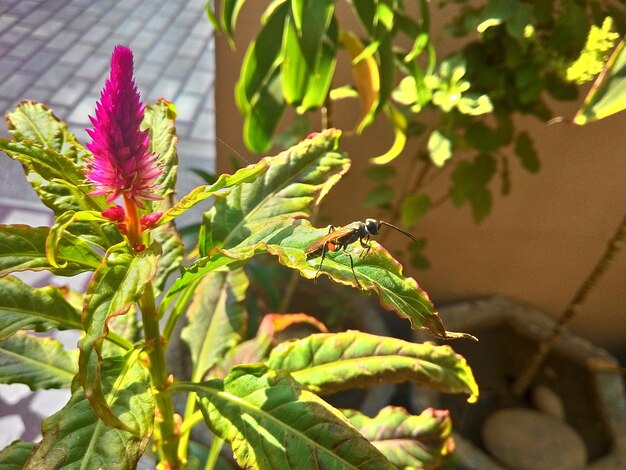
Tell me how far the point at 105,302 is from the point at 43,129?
25 cm

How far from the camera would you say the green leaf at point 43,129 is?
574 millimetres

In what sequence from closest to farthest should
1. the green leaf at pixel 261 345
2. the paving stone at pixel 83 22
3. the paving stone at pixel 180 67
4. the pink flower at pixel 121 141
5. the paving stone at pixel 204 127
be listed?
1. the pink flower at pixel 121 141
2. the green leaf at pixel 261 345
3. the paving stone at pixel 83 22
4. the paving stone at pixel 180 67
5. the paving stone at pixel 204 127

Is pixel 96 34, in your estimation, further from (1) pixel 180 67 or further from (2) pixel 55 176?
(2) pixel 55 176

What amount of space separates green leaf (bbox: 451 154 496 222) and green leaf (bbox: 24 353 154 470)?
0.78m

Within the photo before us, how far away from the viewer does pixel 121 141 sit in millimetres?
406

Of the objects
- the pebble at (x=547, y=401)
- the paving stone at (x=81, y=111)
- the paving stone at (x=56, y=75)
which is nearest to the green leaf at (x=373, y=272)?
the paving stone at (x=81, y=111)

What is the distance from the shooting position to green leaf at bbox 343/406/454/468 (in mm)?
682

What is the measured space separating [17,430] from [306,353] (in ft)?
2.29

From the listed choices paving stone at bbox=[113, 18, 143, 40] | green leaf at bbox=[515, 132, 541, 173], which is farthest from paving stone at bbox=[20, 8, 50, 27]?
green leaf at bbox=[515, 132, 541, 173]

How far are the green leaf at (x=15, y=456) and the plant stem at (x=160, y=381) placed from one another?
0.43 feet

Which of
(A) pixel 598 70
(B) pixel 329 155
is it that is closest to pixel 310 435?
(B) pixel 329 155

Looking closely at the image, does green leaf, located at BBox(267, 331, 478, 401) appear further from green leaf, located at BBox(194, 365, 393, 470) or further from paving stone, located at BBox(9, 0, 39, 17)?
paving stone, located at BBox(9, 0, 39, 17)

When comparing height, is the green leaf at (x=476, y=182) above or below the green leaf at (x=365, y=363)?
above

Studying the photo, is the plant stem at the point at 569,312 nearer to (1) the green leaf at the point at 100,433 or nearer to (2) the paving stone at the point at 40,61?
(1) the green leaf at the point at 100,433
